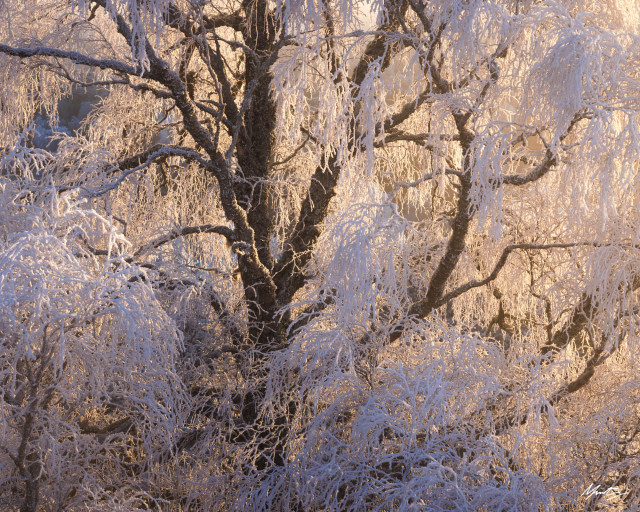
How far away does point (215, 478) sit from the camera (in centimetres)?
515

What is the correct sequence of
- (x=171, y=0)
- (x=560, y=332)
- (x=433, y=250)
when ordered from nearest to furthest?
(x=171, y=0)
(x=560, y=332)
(x=433, y=250)

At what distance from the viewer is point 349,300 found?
15.4 feet

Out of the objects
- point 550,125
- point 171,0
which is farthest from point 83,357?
point 550,125

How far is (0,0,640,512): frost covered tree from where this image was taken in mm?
3965

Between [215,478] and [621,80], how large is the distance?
148 inches

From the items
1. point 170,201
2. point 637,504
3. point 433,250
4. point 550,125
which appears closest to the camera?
point 637,504

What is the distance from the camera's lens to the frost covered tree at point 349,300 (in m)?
3.96

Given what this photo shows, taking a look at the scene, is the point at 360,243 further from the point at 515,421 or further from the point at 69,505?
the point at 69,505
